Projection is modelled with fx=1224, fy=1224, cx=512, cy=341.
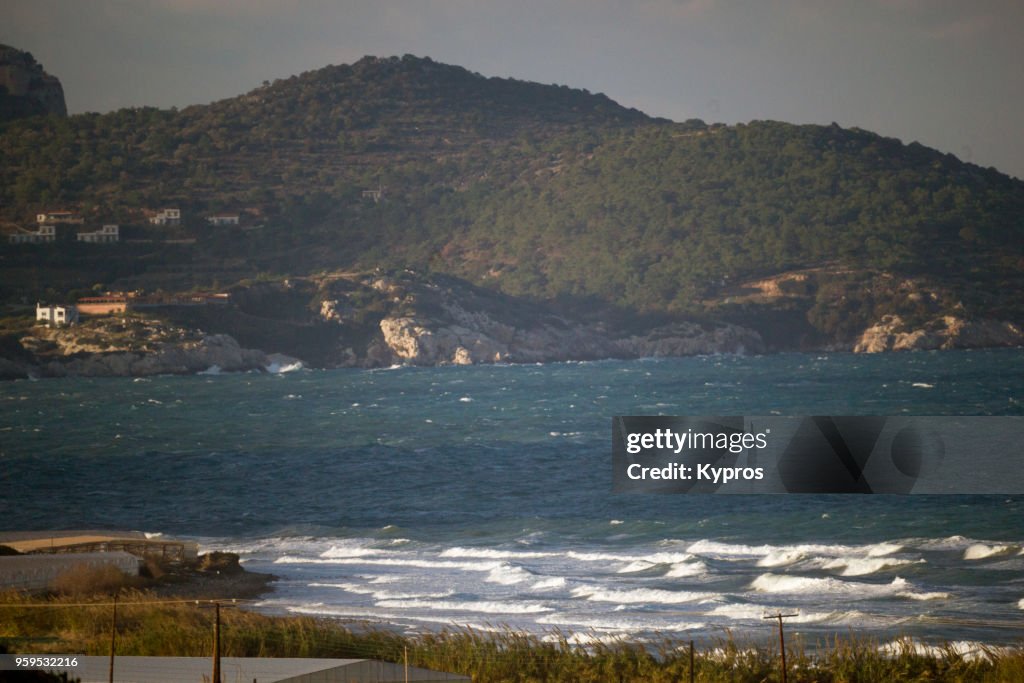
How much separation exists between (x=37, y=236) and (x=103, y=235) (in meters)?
1.78

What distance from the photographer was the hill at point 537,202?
24.9 meters

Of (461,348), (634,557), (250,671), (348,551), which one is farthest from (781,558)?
(461,348)

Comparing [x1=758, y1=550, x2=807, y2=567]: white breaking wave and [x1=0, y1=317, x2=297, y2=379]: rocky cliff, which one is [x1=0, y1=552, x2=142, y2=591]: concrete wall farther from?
[x1=758, y1=550, x2=807, y2=567]: white breaking wave

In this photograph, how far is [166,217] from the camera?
2808cm

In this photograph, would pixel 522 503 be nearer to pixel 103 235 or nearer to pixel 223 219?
pixel 223 219

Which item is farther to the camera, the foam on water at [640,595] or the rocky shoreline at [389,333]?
the rocky shoreline at [389,333]

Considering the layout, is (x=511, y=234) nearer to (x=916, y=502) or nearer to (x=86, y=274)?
(x=86, y=274)

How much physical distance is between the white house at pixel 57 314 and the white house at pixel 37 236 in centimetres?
142

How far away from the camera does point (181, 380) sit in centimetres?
2616

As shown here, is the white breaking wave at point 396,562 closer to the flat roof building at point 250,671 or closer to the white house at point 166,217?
the flat roof building at point 250,671

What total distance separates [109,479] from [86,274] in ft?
18.8

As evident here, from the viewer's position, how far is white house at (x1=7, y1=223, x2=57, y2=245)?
25.2 metres

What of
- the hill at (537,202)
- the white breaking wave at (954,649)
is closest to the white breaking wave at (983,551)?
the white breaking wave at (954,649)

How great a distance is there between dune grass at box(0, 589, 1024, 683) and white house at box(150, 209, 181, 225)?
14383 mm
